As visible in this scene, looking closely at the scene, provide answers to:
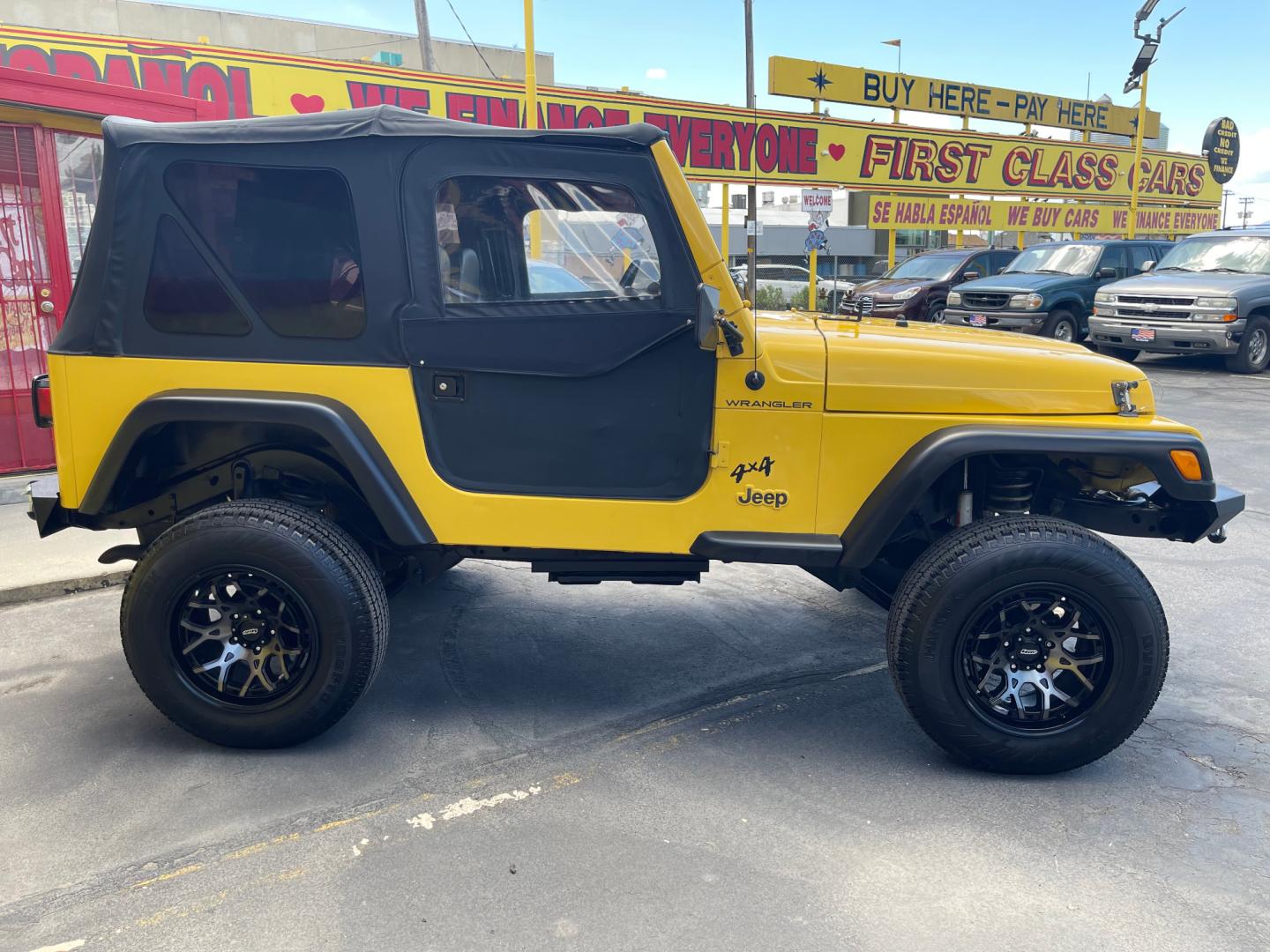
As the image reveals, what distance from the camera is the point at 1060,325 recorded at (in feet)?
49.6

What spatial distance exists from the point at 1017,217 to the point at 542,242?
28214 millimetres

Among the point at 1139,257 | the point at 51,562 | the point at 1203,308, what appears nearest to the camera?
the point at 51,562

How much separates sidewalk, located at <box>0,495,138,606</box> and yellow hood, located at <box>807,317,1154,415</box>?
3.99m

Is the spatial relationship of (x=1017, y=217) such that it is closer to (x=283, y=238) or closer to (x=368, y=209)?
(x=368, y=209)

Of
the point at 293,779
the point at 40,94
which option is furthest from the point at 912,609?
the point at 40,94

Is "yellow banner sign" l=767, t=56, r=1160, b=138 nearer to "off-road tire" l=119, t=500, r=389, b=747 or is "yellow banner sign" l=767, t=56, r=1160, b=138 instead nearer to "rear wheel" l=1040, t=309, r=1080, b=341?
"rear wheel" l=1040, t=309, r=1080, b=341

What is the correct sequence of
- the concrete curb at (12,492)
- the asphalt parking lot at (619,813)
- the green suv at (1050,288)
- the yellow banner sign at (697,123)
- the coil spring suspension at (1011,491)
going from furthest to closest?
the green suv at (1050,288), the yellow banner sign at (697,123), the concrete curb at (12,492), the coil spring suspension at (1011,491), the asphalt parking lot at (619,813)

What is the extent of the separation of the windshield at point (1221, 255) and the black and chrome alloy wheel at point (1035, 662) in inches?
494

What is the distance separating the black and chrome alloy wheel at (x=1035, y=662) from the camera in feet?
11.0

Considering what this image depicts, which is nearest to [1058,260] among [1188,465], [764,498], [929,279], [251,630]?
[929,279]

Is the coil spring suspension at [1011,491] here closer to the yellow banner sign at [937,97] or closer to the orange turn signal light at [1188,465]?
the orange turn signal light at [1188,465]

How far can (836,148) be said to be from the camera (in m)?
23.3

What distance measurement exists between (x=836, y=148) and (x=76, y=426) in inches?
874

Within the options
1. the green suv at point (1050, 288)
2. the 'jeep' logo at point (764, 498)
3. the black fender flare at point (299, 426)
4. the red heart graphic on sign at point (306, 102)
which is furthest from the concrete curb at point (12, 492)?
the green suv at point (1050, 288)
